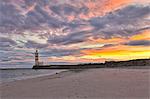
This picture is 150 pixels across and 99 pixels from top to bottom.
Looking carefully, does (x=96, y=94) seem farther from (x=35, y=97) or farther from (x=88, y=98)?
(x=35, y=97)

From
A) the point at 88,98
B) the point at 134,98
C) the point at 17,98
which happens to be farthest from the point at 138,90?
the point at 17,98

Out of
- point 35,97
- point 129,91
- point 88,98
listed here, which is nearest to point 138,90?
point 129,91

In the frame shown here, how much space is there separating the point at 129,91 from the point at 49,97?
311 cm

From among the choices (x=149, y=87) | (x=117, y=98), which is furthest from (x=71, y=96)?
(x=149, y=87)

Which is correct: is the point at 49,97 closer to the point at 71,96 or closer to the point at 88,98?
the point at 71,96

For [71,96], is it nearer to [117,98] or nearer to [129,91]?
[117,98]

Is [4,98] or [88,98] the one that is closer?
[88,98]

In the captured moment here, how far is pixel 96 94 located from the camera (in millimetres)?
9133

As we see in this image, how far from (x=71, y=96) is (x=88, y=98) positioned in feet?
2.28

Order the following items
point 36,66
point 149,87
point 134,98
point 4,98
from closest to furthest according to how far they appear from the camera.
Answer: point 134,98
point 4,98
point 149,87
point 36,66

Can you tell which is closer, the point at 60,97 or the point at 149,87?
the point at 60,97

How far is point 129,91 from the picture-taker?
31.2ft

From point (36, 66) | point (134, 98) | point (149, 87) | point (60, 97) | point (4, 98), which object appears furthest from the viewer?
point (36, 66)

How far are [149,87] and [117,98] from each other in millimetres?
2454
